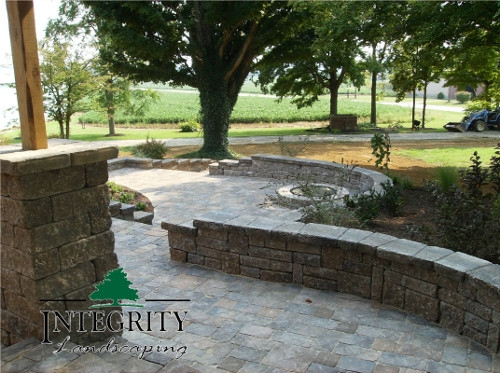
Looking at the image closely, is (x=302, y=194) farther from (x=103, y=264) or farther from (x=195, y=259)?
(x=103, y=264)

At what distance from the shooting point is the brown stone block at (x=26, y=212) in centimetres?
265

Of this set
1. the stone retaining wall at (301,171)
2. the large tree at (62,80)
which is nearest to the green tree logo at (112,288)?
the stone retaining wall at (301,171)

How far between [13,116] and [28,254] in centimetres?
1611

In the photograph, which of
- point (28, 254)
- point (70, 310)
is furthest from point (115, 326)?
point (28, 254)

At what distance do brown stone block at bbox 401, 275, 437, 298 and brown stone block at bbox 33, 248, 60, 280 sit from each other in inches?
108

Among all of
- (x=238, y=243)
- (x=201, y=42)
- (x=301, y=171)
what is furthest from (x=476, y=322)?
(x=201, y=42)

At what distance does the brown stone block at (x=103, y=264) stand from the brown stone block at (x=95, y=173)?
551 mm

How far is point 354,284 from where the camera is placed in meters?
4.03

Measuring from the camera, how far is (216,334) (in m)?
3.46

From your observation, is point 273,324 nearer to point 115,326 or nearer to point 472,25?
point 115,326

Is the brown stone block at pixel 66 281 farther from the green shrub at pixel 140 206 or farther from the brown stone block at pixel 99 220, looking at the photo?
the green shrub at pixel 140 206

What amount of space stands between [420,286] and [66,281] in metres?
2.76

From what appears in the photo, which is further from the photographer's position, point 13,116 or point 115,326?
point 13,116

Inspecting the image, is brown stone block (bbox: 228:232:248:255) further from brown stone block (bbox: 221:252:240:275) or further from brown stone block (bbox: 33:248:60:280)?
brown stone block (bbox: 33:248:60:280)
